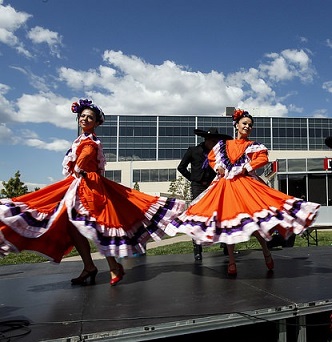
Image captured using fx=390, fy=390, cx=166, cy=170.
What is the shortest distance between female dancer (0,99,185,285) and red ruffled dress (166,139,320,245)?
31cm

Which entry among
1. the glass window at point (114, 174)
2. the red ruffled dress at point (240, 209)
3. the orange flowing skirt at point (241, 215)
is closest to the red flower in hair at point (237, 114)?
the red ruffled dress at point (240, 209)

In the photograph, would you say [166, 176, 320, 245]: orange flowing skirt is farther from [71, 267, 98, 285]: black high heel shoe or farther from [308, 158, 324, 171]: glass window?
[308, 158, 324, 171]: glass window

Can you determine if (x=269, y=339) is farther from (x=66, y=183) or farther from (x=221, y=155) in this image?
(x=66, y=183)

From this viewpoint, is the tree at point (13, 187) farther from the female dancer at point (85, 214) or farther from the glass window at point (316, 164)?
the female dancer at point (85, 214)

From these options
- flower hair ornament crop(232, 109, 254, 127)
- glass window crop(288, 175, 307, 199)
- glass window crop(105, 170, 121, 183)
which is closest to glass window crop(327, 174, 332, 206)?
glass window crop(288, 175, 307, 199)

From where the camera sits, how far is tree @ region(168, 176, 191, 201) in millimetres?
40438

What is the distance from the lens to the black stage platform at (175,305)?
225 centimetres

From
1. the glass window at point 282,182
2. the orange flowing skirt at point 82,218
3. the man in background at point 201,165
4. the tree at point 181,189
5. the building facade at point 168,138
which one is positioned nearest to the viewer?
the orange flowing skirt at point 82,218

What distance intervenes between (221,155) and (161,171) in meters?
48.9

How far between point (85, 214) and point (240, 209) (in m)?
1.43

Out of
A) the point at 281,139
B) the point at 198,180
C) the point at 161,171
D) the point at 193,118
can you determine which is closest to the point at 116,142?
the point at 161,171

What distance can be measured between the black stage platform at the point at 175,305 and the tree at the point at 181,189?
35849 millimetres

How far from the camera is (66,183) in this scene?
3.64 metres

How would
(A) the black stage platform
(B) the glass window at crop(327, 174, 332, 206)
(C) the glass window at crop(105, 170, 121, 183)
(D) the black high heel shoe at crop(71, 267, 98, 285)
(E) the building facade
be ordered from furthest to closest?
(E) the building facade
(C) the glass window at crop(105, 170, 121, 183)
(B) the glass window at crop(327, 174, 332, 206)
(D) the black high heel shoe at crop(71, 267, 98, 285)
(A) the black stage platform
